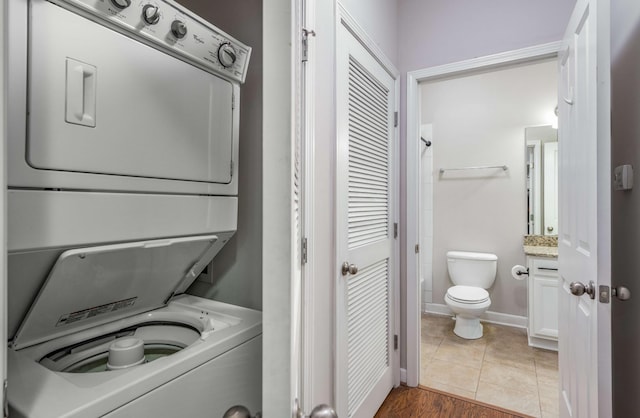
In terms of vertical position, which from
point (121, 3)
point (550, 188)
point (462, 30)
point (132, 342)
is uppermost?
point (462, 30)

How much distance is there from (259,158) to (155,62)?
51cm

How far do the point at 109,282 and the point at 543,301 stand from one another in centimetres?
311

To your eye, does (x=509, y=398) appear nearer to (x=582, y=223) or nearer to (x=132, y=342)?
(x=582, y=223)

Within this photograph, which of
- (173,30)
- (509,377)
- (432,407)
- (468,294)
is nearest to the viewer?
(173,30)

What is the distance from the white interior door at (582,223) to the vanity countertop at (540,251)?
1166 mm

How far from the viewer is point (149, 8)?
35.6 inches

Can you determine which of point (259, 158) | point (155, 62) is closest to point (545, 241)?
point (259, 158)

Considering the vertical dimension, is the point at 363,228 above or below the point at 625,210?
below

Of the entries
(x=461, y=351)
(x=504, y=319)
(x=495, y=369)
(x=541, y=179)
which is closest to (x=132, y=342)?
(x=495, y=369)

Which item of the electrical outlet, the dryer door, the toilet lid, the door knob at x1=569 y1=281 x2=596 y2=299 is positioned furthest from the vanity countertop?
the dryer door

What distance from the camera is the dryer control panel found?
2.73 feet

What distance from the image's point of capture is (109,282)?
996mm

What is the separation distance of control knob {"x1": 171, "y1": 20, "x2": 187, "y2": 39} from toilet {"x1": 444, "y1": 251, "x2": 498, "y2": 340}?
2.85m

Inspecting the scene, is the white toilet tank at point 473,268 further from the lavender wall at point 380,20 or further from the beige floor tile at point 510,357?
the lavender wall at point 380,20
